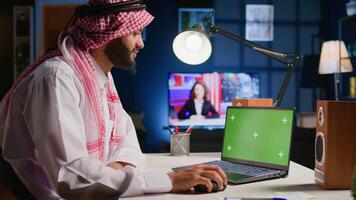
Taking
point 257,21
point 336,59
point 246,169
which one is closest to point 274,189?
point 246,169

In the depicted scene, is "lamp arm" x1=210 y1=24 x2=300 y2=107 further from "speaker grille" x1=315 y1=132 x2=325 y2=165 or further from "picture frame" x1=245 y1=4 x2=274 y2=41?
"picture frame" x1=245 y1=4 x2=274 y2=41

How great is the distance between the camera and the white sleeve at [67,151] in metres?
1.31

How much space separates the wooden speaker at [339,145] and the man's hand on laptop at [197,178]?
32 centimetres

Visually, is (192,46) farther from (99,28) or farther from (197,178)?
(197,178)

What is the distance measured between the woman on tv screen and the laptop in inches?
158

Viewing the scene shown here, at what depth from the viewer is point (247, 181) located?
1553mm

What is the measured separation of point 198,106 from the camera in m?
6.07

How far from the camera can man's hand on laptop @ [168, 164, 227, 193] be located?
1367 millimetres

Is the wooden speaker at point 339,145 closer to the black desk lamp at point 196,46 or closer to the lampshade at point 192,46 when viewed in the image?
the black desk lamp at point 196,46

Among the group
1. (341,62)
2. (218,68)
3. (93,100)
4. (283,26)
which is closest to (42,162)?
(93,100)

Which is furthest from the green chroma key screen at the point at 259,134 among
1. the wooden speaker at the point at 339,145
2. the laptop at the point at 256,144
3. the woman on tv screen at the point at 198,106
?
the woman on tv screen at the point at 198,106

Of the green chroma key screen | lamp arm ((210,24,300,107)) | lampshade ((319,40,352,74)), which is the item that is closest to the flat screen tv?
lampshade ((319,40,352,74))

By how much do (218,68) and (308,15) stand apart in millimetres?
1499

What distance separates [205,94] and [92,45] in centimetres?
448
